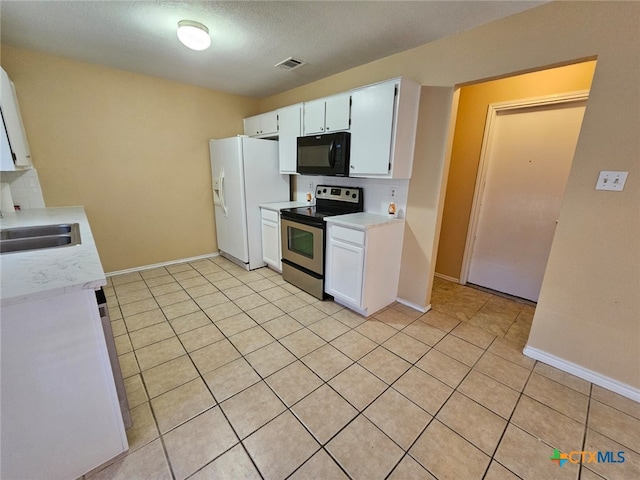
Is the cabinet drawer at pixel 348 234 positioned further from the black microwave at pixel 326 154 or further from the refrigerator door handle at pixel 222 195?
the refrigerator door handle at pixel 222 195

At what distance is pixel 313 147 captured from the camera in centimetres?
280

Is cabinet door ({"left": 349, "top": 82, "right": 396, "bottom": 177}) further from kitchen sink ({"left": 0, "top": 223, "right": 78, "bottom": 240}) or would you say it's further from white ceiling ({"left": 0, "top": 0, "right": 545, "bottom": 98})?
kitchen sink ({"left": 0, "top": 223, "right": 78, "bottom": 240})

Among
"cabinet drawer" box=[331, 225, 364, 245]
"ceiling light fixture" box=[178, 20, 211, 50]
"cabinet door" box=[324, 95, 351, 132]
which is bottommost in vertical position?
"cabinet drawer" box=[331, 225, 364, 245]

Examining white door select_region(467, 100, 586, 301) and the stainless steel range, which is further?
the stainless steel range

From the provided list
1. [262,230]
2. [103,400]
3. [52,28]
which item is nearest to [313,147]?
[262,230]

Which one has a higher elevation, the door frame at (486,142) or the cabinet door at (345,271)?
the door frame at (486,142)

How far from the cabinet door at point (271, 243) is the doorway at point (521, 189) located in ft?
7.64

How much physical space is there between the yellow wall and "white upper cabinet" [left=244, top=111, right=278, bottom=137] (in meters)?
2.23

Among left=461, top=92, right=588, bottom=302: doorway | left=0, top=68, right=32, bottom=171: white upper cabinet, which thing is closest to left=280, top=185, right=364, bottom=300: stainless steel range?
left=461, top=92, right=588, bottom=302: doorway

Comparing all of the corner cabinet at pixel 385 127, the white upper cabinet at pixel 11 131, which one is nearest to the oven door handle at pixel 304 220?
the corner cabinet at pixel 385 127

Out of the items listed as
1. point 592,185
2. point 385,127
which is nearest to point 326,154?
point 385,127

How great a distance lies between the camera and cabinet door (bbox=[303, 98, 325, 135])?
9.00 feet

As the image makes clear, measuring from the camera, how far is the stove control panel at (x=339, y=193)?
2.86 meters

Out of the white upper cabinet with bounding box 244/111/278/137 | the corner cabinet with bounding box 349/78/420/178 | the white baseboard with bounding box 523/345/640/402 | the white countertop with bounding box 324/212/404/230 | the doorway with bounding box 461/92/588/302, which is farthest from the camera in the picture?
the white upper cabinet with bounding box 244/111/278/137
